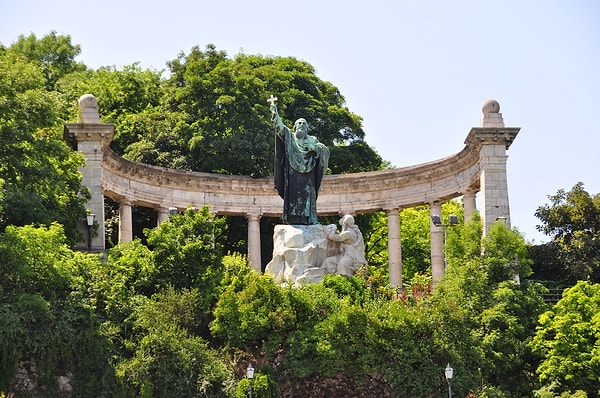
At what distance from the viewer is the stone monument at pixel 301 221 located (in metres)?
59.2

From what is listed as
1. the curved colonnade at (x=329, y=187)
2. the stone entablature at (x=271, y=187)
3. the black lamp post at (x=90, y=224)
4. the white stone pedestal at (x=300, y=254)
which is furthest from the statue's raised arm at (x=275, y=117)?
the stone entablature at (x=271, y=187)

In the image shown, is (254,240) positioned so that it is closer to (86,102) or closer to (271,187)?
(271,187)

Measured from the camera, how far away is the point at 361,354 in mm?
54031

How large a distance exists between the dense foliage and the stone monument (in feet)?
4.43

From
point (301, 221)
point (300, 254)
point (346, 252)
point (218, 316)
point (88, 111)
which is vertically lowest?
point (218, 316)

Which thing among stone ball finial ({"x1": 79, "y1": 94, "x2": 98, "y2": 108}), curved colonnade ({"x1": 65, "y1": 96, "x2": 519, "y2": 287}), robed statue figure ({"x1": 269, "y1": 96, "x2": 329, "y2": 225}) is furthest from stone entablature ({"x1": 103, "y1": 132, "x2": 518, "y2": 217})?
robed statue figure ({"x1": 269, "y1": 96, "x2": 329, "y2": 225})

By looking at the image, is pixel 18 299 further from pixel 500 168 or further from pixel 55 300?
pixel 500 168

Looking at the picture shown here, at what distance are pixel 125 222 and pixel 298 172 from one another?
1594cm

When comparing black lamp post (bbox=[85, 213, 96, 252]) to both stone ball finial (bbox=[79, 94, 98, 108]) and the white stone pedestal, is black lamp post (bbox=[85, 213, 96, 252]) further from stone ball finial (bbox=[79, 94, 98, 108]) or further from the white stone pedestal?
the white stone pedestal

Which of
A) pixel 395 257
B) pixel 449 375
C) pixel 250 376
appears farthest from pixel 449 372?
pixel 395 257

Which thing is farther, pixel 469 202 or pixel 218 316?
pixel 469 202

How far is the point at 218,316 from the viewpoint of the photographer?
181 feet

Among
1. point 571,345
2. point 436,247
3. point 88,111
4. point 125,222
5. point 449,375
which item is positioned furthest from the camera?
point 436,247

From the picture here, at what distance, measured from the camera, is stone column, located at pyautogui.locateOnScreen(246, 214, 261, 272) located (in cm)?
7506
